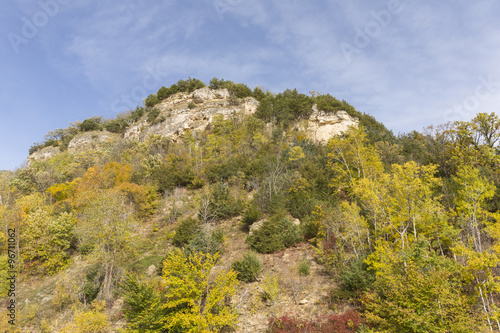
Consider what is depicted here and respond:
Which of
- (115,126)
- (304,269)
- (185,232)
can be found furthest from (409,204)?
(115,126)

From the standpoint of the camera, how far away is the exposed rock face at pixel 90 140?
58.8 meters

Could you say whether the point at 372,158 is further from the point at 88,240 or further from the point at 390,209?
the point at 88,240

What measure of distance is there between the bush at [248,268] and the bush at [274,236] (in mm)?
2375

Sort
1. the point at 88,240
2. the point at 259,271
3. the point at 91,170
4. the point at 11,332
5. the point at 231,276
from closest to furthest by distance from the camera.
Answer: the point at 231,276 < the point at 11,332 < the point at 259,271 < the point at 88,240 < the point at 91,170

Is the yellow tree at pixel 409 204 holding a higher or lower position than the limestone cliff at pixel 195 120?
lower

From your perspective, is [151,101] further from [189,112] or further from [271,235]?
[271,235]

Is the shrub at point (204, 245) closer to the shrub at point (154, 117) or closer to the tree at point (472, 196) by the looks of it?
the tree at point (472, 196)

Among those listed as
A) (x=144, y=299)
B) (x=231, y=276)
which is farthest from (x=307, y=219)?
(x=144, y=299)

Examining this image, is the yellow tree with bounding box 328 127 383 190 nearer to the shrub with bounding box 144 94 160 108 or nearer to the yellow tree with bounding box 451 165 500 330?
the yellow tree with bounding box 451 165 500 330

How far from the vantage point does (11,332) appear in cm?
1393

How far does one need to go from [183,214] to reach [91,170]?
15.6 metres

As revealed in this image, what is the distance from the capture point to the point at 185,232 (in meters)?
21.3

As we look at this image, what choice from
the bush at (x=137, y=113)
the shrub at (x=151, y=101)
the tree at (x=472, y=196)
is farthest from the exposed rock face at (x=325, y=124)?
the bush at (x=137, y=113)

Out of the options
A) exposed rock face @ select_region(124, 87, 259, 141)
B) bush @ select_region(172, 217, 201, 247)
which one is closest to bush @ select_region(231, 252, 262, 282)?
bush @ select_region(172, 217, 201, 247)
